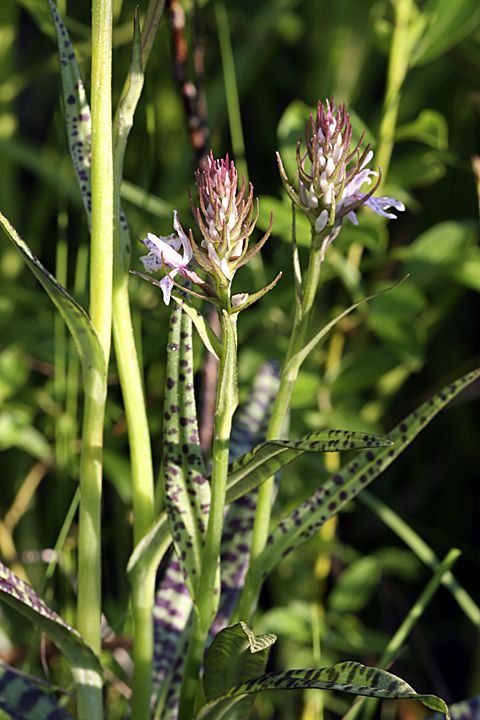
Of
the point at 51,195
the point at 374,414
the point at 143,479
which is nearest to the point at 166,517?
the point at 143,479

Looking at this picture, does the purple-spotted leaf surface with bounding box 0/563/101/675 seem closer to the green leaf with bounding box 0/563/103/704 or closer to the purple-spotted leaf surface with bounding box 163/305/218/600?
the green leaf with bounding box 0/563/103/704

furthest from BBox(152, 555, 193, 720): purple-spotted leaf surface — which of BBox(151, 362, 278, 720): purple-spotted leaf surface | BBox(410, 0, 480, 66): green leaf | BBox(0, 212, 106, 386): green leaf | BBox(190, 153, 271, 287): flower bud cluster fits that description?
BBox(410, 0, 480, 66): green leaf

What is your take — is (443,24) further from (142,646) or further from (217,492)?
(142,646)

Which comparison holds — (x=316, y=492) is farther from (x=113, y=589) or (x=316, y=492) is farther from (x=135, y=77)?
(x=113, y=589)

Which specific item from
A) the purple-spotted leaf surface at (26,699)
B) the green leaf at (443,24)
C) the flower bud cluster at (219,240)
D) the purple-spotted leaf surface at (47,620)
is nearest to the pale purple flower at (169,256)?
the flower bud cluster at (219,240)

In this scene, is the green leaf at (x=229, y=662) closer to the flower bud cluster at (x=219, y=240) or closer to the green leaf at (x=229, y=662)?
the green leaf at (x=229, y=662)
